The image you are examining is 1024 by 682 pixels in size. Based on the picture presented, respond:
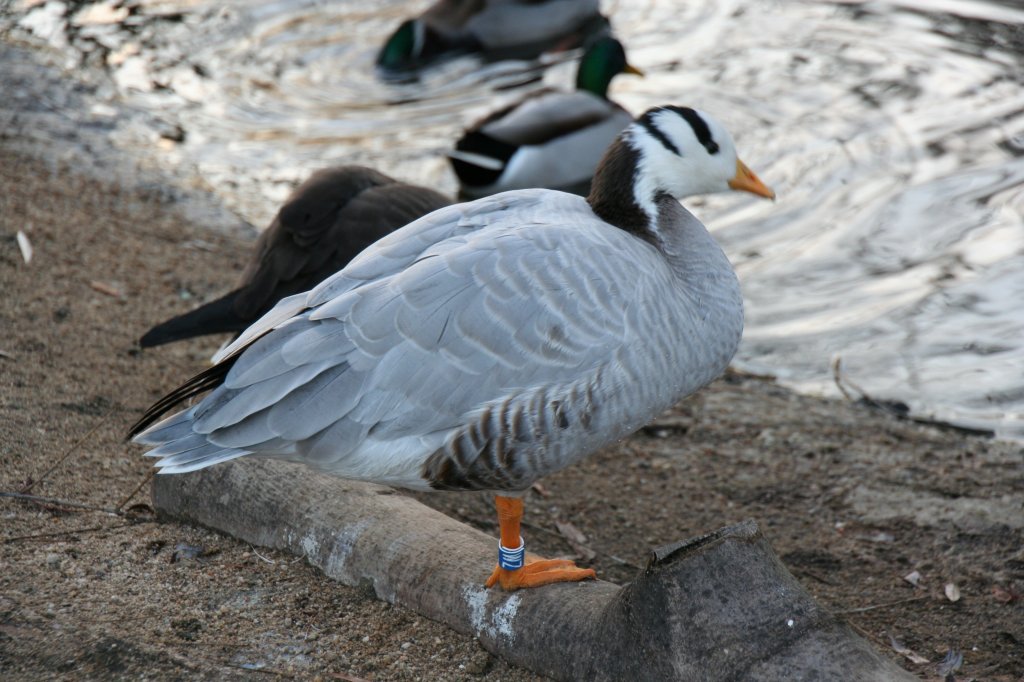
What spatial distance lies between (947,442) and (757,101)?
4775mm

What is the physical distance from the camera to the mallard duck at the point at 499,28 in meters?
11.7

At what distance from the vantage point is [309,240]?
5.38 meters

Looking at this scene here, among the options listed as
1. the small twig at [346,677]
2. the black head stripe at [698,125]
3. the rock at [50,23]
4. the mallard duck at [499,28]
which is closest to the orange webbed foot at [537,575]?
the small twig at [346,677]

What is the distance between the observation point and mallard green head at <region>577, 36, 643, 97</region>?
982 centimetres

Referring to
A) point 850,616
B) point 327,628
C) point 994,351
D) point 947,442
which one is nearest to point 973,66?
point 994,351

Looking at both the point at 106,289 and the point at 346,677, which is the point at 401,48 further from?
the point at 346,677

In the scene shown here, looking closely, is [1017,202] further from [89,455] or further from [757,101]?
[89,455]

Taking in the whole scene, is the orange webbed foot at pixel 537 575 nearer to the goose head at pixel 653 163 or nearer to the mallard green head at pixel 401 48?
the goose head at pixel 653 163

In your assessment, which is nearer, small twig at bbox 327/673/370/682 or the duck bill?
small twig at bbox 327/673/370/682

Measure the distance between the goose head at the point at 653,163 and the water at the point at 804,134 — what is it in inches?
94.9

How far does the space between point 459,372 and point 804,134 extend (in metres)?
6.40

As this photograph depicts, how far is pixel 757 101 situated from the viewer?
9836 mm

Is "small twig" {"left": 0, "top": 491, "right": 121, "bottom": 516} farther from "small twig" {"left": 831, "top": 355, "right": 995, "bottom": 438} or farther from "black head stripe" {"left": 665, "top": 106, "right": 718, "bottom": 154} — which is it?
"small twig" {"left": 831, "top": 355, "right": 995, "bottom": 438}

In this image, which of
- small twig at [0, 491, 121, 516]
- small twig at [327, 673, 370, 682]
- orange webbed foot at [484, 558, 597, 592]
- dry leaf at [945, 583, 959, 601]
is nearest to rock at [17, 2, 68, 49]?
small twig at [0, 491, 121, 516]
